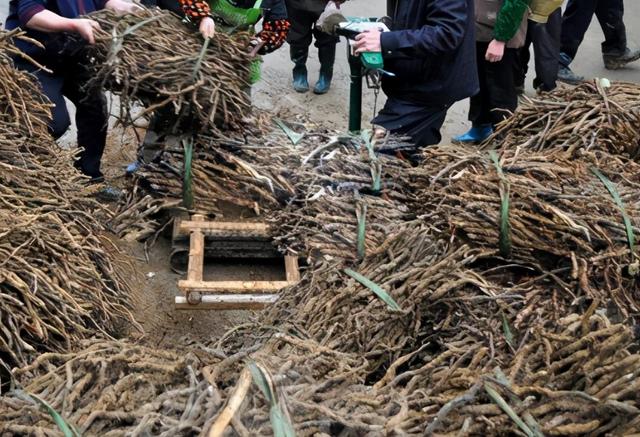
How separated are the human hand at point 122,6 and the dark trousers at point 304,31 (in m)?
2.15

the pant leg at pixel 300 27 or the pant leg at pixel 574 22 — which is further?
the pant leg at pixel 574 22

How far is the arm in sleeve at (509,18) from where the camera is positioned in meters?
5.08

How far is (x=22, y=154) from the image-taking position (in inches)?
127

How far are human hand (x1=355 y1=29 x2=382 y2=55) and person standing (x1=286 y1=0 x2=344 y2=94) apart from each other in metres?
2.32

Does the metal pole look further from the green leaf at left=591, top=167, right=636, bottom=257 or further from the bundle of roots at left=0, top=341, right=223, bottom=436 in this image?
the bundle of roots at left=0, top=341, right=223, bottom=436

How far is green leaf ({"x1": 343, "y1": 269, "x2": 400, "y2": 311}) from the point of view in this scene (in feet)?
8.46

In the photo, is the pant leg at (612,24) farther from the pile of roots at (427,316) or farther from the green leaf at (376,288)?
the green leaf at (376,288)

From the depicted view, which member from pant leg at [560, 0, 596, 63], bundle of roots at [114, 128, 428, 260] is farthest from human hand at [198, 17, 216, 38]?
pant leg at [560, 0, 596, 63]

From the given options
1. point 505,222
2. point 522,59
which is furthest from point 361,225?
point 522,59

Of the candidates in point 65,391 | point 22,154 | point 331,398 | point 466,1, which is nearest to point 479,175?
point 331,398

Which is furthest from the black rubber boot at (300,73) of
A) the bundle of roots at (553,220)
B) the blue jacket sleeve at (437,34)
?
the bundle of roots at (553,220)

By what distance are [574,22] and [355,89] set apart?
3.26m

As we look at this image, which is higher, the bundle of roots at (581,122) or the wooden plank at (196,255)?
the bundle of roots at (581,122)

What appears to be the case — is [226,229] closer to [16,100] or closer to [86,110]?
[16,100]
